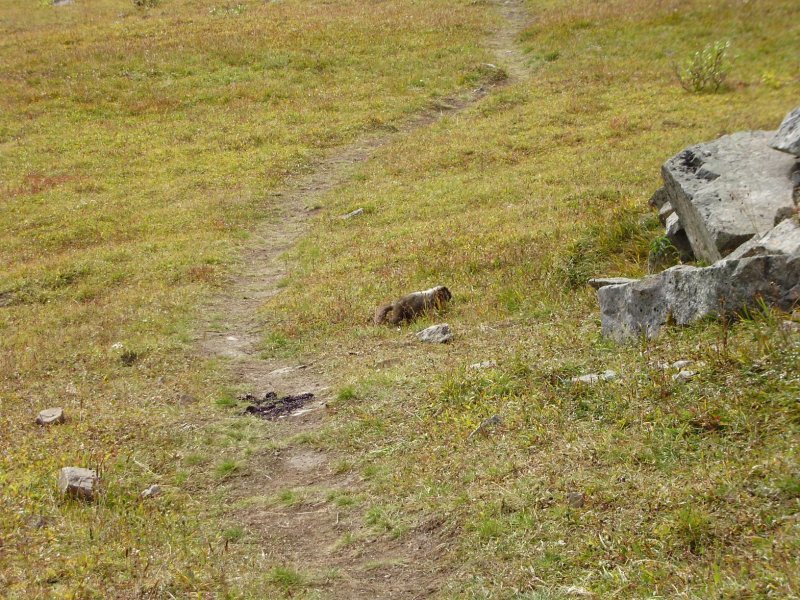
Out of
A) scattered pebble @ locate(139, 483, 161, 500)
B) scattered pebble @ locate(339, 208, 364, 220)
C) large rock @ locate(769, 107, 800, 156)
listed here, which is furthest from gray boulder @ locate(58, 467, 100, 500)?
scattered pebble @ locate(339, 208, 364, 220)

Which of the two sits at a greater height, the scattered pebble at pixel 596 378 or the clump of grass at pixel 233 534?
the scattered pebble at pixel 596 378

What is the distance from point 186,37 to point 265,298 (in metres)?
32.5

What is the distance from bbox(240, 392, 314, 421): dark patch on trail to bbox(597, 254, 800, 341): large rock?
15.7ft

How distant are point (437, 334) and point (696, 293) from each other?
194 inches

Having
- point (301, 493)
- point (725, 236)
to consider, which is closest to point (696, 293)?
point (725, 236)

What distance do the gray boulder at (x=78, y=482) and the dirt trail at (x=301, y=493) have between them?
5.39ft

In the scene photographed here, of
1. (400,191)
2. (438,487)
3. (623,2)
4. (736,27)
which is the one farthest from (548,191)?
(623,2)

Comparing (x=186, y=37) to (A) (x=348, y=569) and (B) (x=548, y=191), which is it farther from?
(A) (x=348, y=569)

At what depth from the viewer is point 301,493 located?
991 cm

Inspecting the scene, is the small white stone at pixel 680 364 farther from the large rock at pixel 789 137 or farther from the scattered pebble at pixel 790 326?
the large rock at pixel 789 137

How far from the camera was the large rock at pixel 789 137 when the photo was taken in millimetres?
12641

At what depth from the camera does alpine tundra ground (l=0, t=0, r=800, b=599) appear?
7.36 metres

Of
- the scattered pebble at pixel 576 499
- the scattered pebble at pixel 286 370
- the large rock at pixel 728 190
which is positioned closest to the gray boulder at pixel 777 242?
the large rock at pixel 728 190

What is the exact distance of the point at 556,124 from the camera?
3022cm
